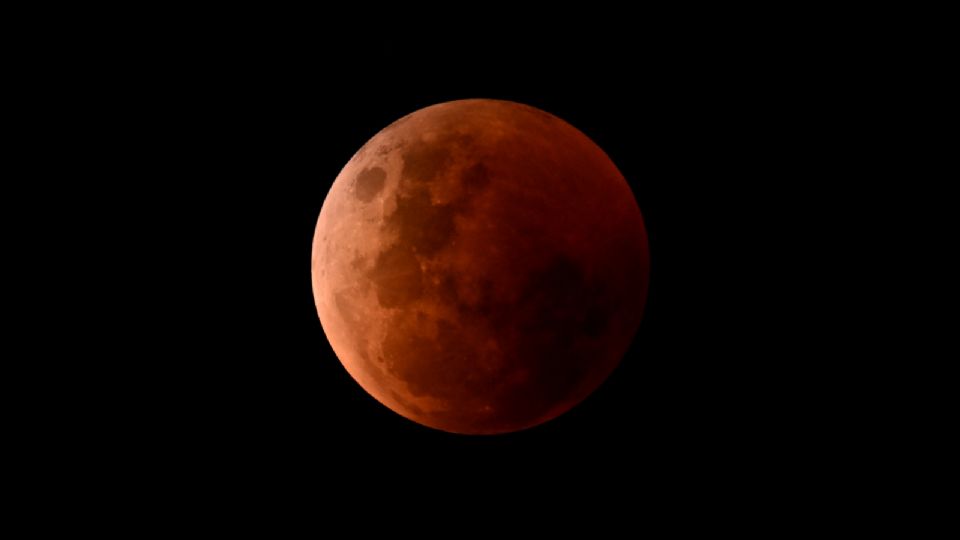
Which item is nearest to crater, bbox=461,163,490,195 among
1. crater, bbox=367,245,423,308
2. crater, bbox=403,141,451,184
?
crater, bbox=403,141,451,184

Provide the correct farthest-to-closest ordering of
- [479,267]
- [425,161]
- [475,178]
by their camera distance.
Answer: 1. [425,161]
2. [475,178]
3. [479,267]

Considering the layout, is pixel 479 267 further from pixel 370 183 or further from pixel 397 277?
pixel 370 183

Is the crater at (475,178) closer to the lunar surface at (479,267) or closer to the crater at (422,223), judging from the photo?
the lunar surface at (479,267)

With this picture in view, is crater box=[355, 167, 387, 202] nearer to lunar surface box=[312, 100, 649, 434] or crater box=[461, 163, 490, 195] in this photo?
lunar surface box=[312, 100, 649, 434]

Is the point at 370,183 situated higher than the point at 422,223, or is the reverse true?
the point at 370,183

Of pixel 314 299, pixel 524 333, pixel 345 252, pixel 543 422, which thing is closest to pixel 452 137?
pixel 345 252

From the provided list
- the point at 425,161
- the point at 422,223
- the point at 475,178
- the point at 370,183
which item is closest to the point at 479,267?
the point at 422,223

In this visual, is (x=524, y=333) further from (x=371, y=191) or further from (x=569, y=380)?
(x=371, y=191)
